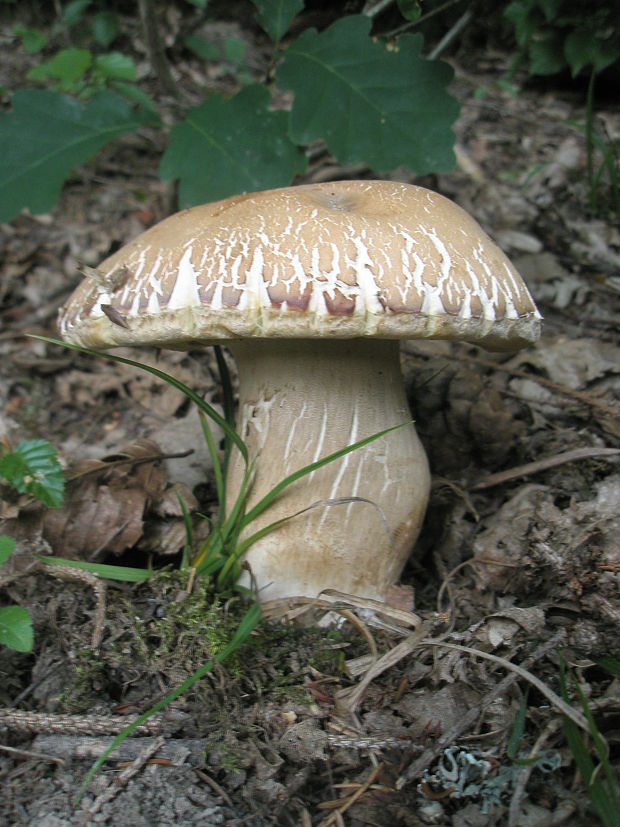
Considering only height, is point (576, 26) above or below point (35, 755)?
above

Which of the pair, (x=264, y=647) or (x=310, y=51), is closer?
(x=264, y=647)

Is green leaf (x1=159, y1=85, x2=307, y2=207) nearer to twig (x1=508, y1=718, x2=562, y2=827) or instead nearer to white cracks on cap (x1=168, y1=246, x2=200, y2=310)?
white cracks on cap (x1=168, y1=246, x2=200, y2=310)

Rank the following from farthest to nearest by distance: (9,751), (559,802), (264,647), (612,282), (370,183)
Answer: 1. (612,282)
2. (370,183)
3. (264,647)
4. (9,751)
5. (559,802)

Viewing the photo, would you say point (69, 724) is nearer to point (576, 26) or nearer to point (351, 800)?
point (351, 800)

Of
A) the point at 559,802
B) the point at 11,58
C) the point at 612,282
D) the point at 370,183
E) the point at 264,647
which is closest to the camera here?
the point at 559,802

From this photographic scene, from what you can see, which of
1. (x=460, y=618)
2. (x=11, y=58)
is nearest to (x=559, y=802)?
(x=460, y=618)

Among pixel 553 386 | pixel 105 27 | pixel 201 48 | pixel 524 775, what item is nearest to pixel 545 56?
pixel 201 48

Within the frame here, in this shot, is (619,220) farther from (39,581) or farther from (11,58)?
(11,58)
